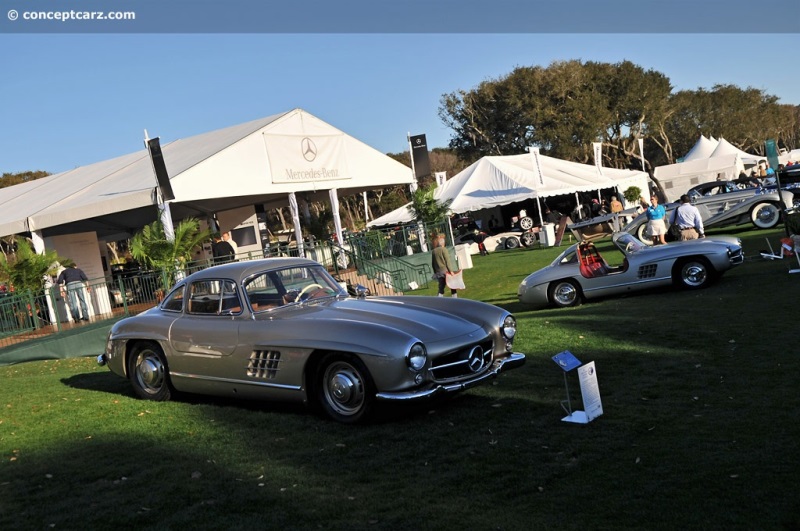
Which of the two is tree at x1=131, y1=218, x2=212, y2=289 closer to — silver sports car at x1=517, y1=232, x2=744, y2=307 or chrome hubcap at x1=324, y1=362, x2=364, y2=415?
silver sports car at x1=517, y1=232, x2=744, y2=307

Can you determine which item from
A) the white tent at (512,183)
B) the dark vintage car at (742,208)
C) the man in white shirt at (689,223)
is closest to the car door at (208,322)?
the man in white shirt at (689,223)

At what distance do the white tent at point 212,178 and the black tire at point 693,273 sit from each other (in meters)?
13.4

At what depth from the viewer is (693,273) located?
13.4 m

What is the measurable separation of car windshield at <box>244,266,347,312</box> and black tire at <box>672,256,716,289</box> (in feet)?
24.3

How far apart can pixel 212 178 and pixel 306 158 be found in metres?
4.48

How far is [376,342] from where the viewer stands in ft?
21.3

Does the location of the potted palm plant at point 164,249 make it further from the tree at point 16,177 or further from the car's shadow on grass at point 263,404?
the tree at point 16,177

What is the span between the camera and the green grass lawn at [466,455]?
4.59 m

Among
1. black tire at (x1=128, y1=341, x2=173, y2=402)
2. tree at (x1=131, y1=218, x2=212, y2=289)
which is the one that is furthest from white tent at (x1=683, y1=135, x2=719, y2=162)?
black tire at (x1=128, y1=341, x2=173, y2=402)

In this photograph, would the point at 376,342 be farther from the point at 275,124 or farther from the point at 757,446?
the point at 275,124

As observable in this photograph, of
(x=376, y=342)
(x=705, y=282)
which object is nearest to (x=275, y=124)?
(x=705, y=282)

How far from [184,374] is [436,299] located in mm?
2652

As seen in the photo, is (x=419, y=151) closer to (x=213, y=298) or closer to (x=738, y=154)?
(x=213, y=298)

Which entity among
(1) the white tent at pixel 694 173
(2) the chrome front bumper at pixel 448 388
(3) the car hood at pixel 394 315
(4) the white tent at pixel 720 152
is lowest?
(2) the chrome front bumper at pixel 448 388
